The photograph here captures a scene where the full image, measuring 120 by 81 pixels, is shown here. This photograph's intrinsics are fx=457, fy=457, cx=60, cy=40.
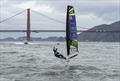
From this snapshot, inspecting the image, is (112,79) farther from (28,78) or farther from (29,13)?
(29,13)

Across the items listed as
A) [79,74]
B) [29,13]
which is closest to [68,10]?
[79,74]

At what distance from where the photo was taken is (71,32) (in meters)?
25.3

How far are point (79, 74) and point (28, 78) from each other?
3.46m

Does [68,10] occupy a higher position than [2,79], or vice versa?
[68,10]

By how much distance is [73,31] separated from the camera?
1000 inches

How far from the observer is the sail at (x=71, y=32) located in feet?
81.6

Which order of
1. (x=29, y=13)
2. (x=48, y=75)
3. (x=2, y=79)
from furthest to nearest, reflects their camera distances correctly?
(x=29, y=13) < (x=48, y=75) < (x=2, y=79)

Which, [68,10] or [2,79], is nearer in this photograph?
[2,79]

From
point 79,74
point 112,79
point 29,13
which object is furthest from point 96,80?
point 29,13

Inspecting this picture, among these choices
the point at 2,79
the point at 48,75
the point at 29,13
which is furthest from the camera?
the point at 29,13

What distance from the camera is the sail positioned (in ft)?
81.6

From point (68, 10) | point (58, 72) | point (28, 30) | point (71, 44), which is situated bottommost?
point (28, 30)

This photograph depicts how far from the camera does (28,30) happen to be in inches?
4766

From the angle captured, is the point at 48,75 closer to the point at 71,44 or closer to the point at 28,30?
the point at 71,44
